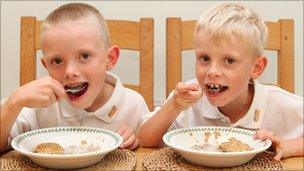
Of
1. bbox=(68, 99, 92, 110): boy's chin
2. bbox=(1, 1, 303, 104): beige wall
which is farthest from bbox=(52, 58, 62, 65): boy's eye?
bbox=(1, 1, 303, 104): beige wall

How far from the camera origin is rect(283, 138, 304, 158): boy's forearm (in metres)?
0.87

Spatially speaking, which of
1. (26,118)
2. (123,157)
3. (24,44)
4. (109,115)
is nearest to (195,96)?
(123,157)

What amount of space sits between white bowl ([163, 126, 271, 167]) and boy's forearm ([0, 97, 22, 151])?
1.01ft

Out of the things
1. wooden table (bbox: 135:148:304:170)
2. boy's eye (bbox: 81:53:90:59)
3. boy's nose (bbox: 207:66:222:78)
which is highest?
boy's eye (bbox: 81:53:90:59)

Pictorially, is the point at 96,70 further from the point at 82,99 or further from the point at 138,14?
the point at 138,14

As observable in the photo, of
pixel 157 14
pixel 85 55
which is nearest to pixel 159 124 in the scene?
pixel 85 55

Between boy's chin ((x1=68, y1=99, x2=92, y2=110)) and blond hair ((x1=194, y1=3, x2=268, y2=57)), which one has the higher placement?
blond hair ((x1=194, y1=3, x2=268, y2=57))

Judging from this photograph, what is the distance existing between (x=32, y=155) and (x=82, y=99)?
32cm

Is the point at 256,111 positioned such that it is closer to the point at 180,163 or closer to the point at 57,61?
the point at 180,163

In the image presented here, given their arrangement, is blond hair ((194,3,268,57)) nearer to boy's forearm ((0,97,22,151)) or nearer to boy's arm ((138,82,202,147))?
boy's arm ((138,82,202,147))

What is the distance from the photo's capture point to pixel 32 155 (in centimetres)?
75

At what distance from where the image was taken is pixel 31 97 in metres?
0.87

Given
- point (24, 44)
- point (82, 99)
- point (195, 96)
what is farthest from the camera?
point (24, 44)

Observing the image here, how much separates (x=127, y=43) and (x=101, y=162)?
64 cm
